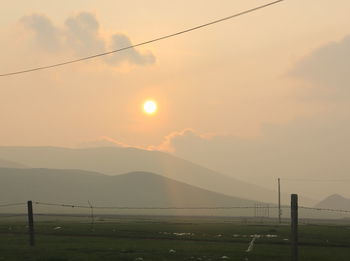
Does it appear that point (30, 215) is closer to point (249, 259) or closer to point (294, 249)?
point (249, 259)

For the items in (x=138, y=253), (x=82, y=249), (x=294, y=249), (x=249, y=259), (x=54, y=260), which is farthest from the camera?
(x=82, y=249)

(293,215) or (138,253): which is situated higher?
(293,215)

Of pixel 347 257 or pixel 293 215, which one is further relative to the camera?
pixel 347 257

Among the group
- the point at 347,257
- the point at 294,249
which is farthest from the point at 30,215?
the point at 347,257

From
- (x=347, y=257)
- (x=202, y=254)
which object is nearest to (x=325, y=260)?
(x=347, y=257)

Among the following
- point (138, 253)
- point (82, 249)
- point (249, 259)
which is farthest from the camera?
point (82, 249)

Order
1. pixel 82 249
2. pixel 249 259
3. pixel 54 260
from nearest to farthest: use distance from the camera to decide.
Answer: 1. pixel 54 260
2. pixel 249 259
3. pixel 82 249

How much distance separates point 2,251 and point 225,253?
15.8 m

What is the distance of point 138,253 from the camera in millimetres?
34156

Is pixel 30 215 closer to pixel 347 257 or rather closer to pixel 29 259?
pixel 29 259

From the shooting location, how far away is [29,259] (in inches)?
1168

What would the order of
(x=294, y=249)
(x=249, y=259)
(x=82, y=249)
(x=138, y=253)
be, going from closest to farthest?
(x=294, y=249) → (x=249, y=259) → (x=138, y=253) → (x=82, y=249)

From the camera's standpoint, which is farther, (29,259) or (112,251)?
(112,251)

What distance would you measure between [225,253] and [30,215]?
46.2ft
